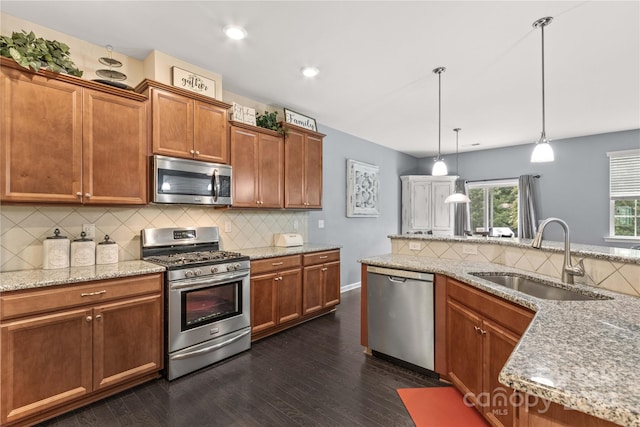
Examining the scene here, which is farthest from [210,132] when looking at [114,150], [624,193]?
[624,193]

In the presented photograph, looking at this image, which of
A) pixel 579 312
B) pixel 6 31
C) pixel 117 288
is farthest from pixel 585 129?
pixel 6 31

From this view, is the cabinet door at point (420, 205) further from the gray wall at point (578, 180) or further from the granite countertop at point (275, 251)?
the granite countertop at point (275, 251)

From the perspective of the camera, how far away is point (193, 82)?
287 centimetres

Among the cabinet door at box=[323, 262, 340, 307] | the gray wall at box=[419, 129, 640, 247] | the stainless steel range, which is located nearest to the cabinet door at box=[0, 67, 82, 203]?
the stainless steel range

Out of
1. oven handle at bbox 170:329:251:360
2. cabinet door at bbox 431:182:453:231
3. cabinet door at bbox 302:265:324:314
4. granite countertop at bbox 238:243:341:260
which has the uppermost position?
cabinet door at bbox 431:182:453:231

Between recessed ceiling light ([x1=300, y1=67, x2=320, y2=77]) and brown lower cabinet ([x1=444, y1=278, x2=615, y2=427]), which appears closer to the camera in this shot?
brown lower cabinet ([x1=444, y1=278, x2=615, y2=427])

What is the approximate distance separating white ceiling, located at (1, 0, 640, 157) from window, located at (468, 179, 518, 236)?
7.65 ft

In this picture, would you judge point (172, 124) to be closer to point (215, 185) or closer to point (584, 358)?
point (215, 185)

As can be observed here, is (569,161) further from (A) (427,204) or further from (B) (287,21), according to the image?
(B) (287,21)

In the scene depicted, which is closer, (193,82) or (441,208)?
(193,82)

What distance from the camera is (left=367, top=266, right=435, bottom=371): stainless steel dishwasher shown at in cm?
239

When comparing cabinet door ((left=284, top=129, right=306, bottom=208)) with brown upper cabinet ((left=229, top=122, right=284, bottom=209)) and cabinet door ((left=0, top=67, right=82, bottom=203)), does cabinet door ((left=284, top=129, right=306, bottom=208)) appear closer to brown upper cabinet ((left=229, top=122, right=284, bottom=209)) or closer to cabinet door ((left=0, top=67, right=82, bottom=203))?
brown upper cabinet ((left=229, top=122, right=284, bottom=209))

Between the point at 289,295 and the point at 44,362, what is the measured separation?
6.76ft

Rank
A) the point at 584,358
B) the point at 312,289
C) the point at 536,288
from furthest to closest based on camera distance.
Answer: the point at 312,289 → the point at 536,288 → the point at 584,358
